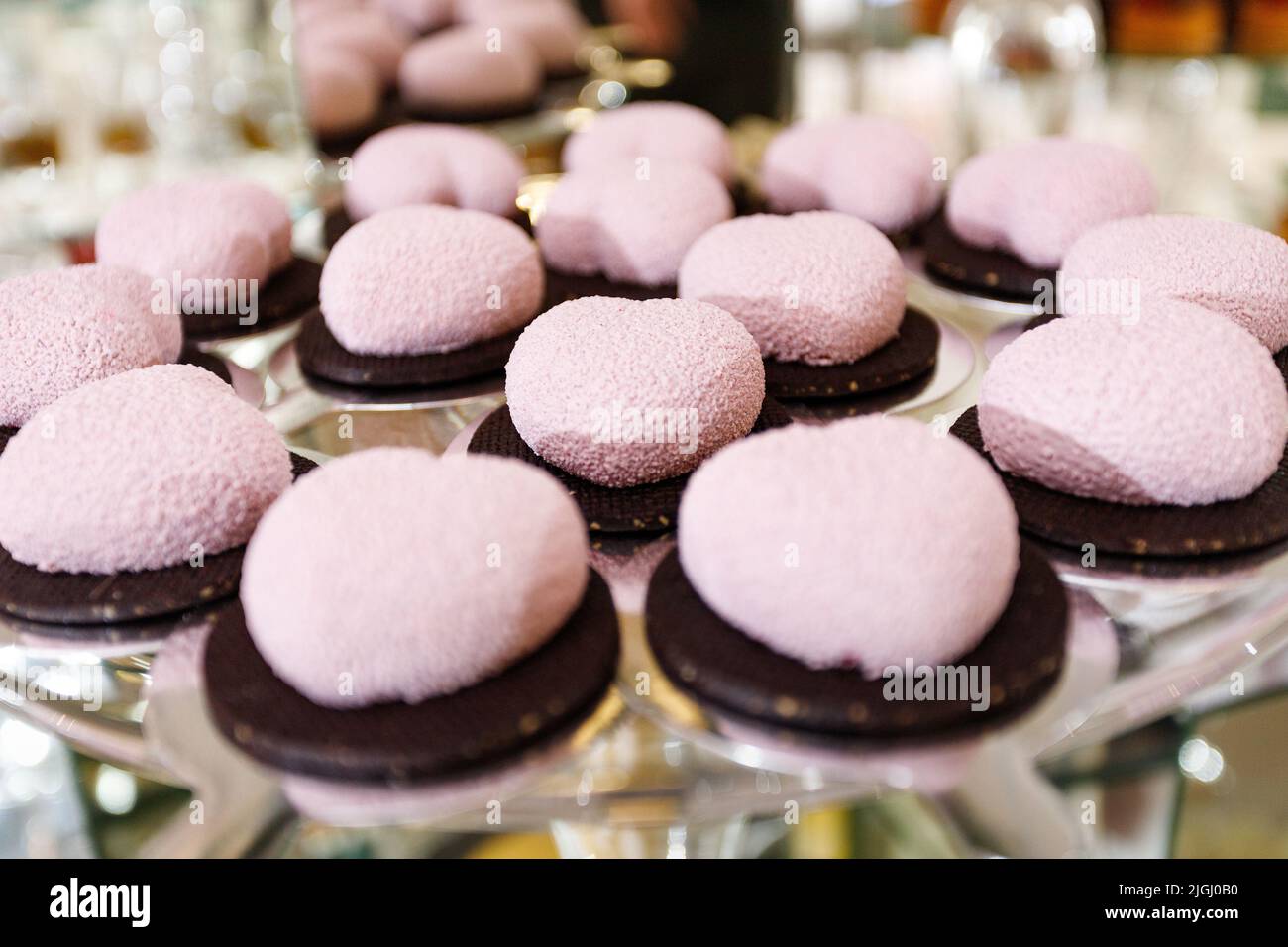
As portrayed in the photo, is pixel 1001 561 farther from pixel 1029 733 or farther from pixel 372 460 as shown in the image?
pixel 372 460

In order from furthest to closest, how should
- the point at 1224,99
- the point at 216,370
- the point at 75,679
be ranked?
the point at 1224,99
the point at 216,370
the point at 75,679

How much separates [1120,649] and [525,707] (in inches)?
12.0

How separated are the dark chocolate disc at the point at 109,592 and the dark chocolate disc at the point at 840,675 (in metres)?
0.25

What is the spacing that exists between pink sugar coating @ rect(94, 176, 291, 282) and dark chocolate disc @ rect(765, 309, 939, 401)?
0.46 m

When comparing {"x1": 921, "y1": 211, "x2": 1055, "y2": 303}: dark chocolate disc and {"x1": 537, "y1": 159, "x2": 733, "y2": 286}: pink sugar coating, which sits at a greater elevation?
{"x1": 537, "y1": 159, "x2": 733, "y2": 286}: pink sugar coating

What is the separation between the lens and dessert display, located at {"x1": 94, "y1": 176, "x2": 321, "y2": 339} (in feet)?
3.33

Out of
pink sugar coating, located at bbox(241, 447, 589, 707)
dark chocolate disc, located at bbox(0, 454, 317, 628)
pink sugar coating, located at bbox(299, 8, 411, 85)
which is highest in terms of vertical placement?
pink sugar coating, located at bbox(299, 8, 411, 85)

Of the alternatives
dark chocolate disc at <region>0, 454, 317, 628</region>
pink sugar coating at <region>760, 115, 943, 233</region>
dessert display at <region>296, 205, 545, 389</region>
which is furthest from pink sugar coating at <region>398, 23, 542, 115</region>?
dark chocolate disc at <region>0, 454, 317, 628</region>

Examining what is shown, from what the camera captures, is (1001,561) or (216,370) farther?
(216,370)

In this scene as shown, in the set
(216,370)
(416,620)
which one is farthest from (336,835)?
(216,370)

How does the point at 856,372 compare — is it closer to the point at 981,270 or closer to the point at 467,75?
the point at 981,270

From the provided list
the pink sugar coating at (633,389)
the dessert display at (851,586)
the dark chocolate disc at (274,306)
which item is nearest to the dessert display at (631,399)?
the pink sugar coating at (633,389)

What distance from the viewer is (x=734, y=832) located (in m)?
0.55

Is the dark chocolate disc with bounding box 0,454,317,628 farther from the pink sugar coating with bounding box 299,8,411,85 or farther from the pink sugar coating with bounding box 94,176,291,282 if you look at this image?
the pink sugar coating with bounding box 299,8,411,85
